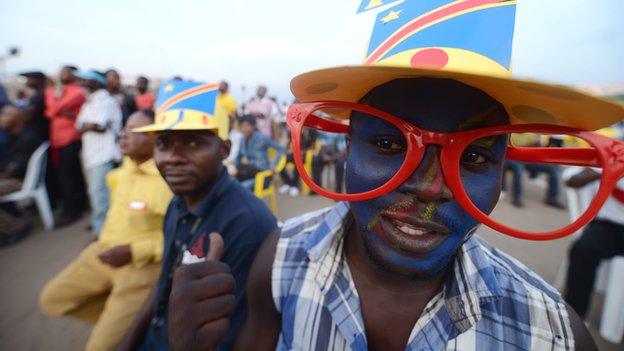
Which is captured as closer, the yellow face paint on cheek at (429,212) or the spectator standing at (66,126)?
the yellow face paint on cheek at (429,212)

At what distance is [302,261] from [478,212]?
0.64 metres

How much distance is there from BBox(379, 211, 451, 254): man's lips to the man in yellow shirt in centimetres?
187

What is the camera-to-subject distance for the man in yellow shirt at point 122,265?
1.92 metres

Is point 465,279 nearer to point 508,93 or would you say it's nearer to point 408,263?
point 408,263

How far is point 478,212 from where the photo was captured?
0.75 metres

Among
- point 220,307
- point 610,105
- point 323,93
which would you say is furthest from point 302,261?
point 610,105

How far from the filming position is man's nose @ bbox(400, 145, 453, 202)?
0.75 meters

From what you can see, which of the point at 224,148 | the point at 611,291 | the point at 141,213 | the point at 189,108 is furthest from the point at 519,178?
the point at 141,213

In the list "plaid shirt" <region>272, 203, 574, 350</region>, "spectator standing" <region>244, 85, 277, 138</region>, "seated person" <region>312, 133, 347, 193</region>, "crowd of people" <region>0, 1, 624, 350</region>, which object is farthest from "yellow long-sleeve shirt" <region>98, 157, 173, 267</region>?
"spectator standing" <region>244, 85, 277, 138</region>

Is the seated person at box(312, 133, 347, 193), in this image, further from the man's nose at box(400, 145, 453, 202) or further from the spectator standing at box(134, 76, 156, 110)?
the man's nose at box(400, 145, 453, 202)

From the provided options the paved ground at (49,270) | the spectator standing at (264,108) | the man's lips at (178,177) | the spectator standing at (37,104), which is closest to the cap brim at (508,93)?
the man's lips at (178,177)

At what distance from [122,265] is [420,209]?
200 cm

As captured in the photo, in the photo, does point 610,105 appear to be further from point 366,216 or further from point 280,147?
point 280,147

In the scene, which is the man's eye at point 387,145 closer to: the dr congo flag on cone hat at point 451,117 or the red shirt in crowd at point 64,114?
the dr congo flag on cone hat at point 451,117
